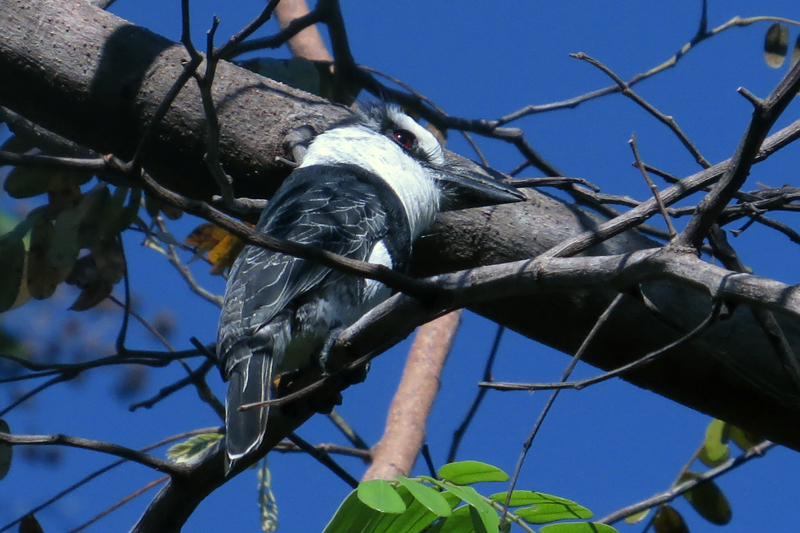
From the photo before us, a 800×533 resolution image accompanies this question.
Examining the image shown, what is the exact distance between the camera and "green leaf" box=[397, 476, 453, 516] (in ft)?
4.85

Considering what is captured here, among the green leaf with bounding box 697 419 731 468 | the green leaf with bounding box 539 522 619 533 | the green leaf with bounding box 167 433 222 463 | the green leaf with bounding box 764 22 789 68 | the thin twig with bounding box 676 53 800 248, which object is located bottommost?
the green leaf with bounding box 539 522 619 533

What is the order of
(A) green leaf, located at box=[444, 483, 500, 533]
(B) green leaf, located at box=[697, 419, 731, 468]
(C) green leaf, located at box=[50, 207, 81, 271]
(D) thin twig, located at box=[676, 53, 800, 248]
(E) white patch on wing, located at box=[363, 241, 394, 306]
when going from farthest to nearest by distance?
(B) green leaf, located at box=[697, 419, 731, 468]
(C) green leaf, located at box=[50, 207, 81, 271]
(E) white patch on wing, located at box=[363, 241, 394, 306]
(A) green leaf, located at box=[444, 483, 500, 533]
(D) thin twig, located at box=[676, 53, 800, 248]

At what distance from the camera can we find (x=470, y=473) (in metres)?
1.75

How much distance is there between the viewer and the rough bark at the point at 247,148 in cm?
242

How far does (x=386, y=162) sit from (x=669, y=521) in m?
1.57

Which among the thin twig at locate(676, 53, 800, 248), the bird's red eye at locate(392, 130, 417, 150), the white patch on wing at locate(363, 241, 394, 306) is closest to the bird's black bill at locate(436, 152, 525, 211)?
the bird's red eye at locate(392, 130, 417, 150)

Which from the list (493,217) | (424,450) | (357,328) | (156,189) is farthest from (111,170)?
(493,217)

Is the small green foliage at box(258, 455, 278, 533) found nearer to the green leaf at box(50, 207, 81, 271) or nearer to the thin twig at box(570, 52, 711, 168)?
the green leaf at box(50, 207, 81, 271)

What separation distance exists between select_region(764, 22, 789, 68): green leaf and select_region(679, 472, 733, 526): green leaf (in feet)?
4.96

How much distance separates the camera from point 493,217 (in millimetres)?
2658

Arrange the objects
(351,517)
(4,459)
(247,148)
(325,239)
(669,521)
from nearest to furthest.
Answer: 1. (351,517)
2. (4,459)
3. (325,239)
4. (247,148)
5. (669,521)

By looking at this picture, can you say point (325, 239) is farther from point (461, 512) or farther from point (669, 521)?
point (669, 521)

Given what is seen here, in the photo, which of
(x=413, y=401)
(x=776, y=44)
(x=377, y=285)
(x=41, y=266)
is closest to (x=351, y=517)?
(x=377, y=285)

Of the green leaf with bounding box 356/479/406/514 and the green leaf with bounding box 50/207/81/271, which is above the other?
the green leaf with bounding box 50/207/81/271
